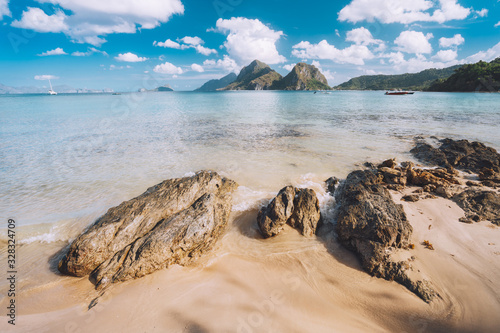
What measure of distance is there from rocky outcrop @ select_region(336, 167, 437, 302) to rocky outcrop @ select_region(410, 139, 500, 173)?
305 inches

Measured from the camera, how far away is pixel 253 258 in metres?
5.70

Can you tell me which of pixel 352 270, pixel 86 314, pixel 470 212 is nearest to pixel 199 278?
pixel 86 314

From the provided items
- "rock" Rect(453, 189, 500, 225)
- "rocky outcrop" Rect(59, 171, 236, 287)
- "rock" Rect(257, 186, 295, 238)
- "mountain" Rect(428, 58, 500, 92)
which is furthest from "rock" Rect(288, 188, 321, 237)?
"mountain" Rect(428, 58, 500, 92)

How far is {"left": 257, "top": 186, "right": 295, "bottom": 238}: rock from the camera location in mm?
6352

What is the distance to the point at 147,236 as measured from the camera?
223 inches

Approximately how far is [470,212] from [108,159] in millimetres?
18491

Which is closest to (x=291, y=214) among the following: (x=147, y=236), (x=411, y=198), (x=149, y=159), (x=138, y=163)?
(x=147, y=236)

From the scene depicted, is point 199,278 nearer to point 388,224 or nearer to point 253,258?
point 253,258

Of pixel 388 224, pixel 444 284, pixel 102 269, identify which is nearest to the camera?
pixel 444 284

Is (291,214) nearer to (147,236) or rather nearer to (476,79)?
(147,236)

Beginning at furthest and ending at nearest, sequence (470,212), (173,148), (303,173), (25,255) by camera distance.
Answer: (173,148), (303,173), (470,212), (25,255)

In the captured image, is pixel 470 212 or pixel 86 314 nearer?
pixel 86 314

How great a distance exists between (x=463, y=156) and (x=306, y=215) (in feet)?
38.4

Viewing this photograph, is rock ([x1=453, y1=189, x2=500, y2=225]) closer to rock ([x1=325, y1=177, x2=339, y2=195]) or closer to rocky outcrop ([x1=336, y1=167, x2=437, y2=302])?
rocky outcrop ([x1=336, y1=167, x2=437, y2=302])
